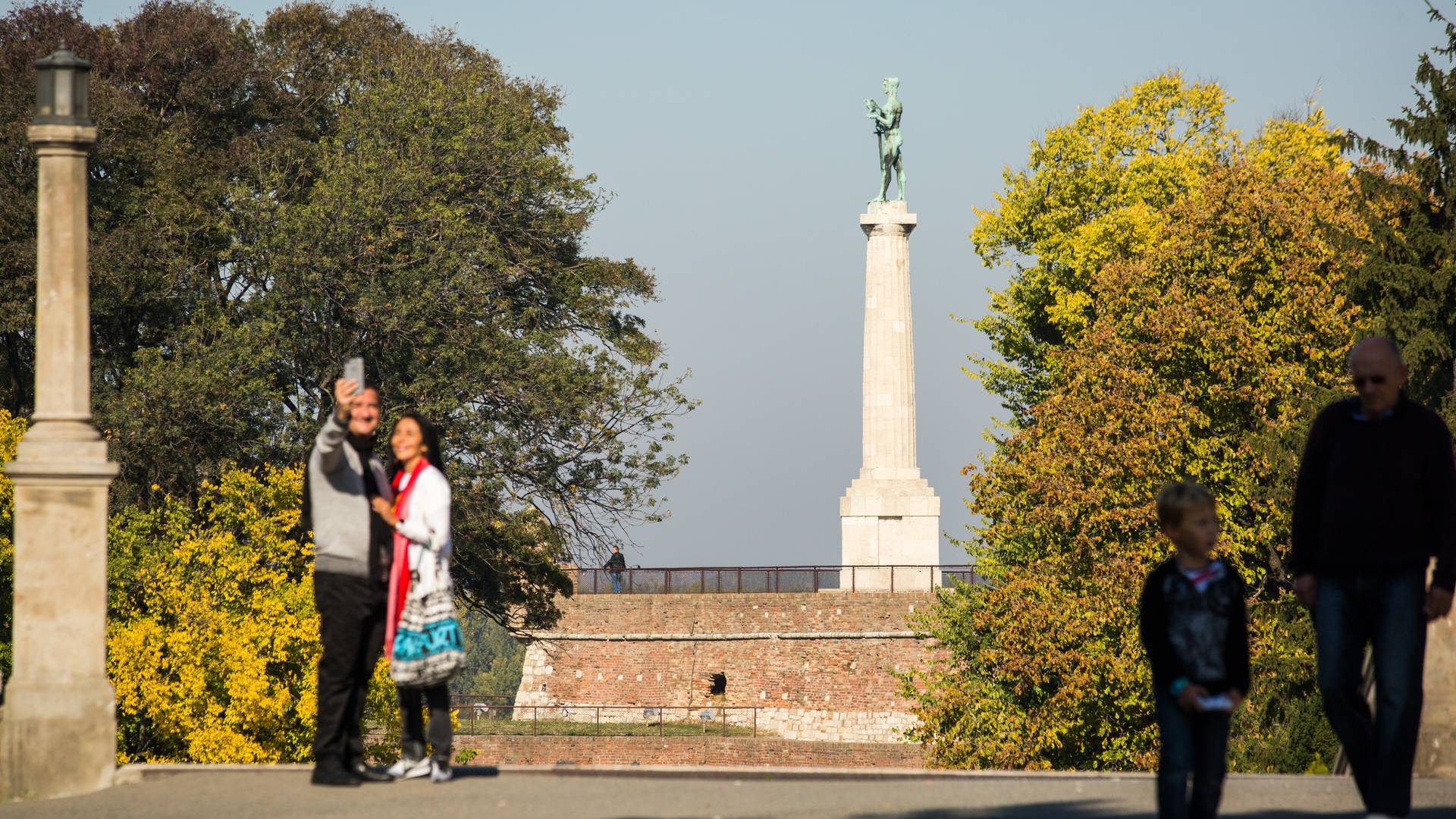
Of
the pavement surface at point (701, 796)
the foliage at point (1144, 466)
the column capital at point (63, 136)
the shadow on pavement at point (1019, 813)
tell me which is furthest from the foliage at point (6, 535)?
the shadow on pavement at point (1019, 813)

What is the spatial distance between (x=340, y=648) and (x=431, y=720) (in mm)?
671

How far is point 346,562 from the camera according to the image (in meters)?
9.67

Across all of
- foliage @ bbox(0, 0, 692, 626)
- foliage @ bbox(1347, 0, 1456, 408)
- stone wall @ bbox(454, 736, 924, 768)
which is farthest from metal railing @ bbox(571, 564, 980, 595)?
foliage @ bbox(1347, 0, 1456, 408)

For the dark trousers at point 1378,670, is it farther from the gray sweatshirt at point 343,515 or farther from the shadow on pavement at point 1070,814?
the gray sweatshirt at point 343,515

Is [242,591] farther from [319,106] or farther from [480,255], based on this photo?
[319,106]

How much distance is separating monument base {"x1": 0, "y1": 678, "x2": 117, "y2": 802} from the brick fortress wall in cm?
3537

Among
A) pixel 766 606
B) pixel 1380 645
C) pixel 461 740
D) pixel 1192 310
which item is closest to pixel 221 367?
pixel 461 740

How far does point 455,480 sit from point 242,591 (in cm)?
442

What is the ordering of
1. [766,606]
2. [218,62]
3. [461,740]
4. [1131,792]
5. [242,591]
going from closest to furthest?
1. [1131,792]
2. [242,591]
3. [218,62]
4. [461,740]
5. [766,606]

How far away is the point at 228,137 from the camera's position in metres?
35.7

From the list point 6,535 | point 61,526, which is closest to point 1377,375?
point 61,526

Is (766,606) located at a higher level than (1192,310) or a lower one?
lower

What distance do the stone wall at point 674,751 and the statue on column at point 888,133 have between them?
1412cm

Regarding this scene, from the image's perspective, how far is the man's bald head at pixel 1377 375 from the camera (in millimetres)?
7848
